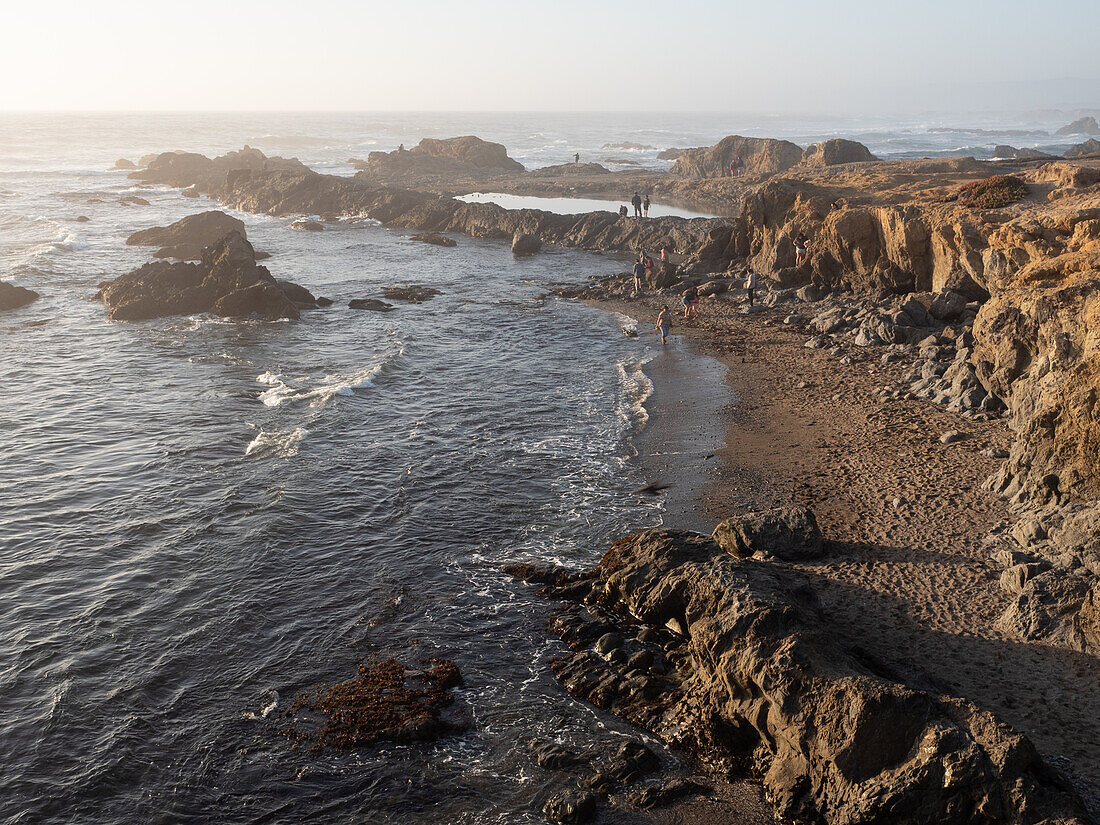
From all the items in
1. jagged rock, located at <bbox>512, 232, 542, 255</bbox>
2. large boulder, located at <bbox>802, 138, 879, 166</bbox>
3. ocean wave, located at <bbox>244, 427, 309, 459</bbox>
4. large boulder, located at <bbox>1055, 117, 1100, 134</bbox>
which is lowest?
ocean wave, located at <bbox>244, 427, 309, 459</bbox>

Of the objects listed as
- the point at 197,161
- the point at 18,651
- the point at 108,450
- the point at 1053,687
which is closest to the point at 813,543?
the point at 1053,687

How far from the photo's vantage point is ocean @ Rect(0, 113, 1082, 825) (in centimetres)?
1101

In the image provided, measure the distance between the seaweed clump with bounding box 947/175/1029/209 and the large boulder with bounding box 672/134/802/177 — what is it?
42802mm

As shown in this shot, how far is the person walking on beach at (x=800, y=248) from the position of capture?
120ft

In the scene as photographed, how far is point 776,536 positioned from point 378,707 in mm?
8553

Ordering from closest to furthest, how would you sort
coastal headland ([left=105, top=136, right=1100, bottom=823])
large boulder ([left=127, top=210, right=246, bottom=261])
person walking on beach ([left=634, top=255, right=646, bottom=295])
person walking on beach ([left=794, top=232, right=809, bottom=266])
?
coastal headland ([left=105, top=136, right=1100, bottom=823]) → person walking on beach ([left=794, top=232, right=809, bottom=266]) → person walking on beach ([left=634, top=255, right=646, bottom=295]) → large boulder ([left=127, top=210, right=246, bottom=261])

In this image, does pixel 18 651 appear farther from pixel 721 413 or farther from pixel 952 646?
pixel 721 413

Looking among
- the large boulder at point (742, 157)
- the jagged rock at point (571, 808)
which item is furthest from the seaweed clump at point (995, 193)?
the large boulder at point (742, 157)

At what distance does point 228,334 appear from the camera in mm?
34719

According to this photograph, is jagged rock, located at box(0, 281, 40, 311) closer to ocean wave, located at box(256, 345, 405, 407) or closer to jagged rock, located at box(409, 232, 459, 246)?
ocean wave, located at box(256, 345, 405, 407)

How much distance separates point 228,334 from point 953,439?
1203 inches

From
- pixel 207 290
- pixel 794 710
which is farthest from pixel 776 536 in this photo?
pixel 207 290

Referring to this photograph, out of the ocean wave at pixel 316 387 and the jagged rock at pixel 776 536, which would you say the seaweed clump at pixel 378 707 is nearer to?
the jagged rock at pixel 776 536

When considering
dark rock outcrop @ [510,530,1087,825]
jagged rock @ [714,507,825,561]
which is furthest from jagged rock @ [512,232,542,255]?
dark rock outcrop @ [510,530,1087,825]
